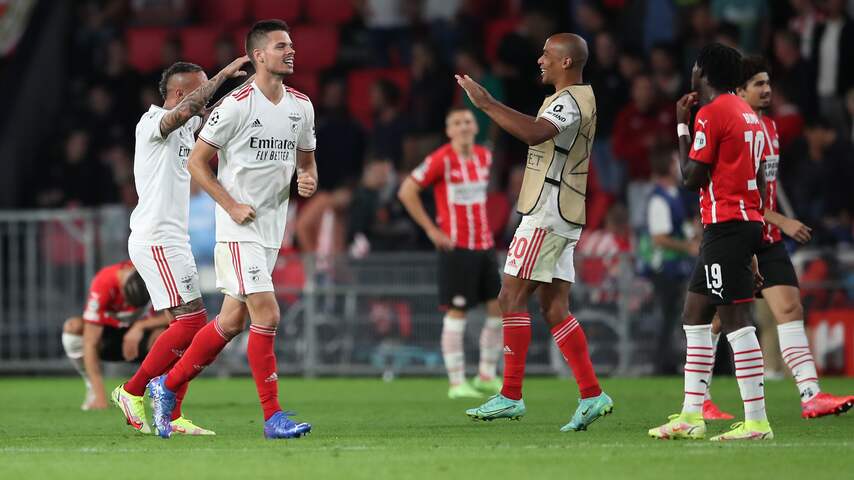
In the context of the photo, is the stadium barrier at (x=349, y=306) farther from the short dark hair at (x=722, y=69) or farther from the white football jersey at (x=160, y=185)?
the short dark hair at (x=722, y=69)

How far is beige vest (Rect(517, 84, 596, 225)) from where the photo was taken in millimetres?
9047

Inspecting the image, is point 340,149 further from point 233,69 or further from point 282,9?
point 233,69

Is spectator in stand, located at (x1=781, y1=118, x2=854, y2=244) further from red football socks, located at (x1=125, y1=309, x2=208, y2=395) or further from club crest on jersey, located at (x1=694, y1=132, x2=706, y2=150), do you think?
red football socks, located at (x1=125, y1=309, x2=208, y2=395)

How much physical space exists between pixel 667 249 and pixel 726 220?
7498 millimetres

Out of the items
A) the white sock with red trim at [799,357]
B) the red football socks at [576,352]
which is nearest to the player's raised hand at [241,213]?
the red football socks at [576,352]

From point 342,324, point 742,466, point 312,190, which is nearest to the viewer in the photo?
point 742,466

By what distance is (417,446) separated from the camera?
8.12 m

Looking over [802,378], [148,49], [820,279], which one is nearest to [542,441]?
[802,378]

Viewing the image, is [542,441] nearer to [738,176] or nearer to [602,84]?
[738,176]

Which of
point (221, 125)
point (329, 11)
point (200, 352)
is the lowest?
point (200, 352)

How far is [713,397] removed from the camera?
12.5 meters

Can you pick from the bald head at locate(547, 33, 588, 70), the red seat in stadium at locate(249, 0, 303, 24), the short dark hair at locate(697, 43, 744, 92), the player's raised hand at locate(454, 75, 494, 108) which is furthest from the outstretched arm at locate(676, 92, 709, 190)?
the red seat in stadium at locate(249, 0, 303, 24)

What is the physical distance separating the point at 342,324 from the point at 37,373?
12.4 feet

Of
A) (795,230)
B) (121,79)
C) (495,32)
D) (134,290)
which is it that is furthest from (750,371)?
(121,79)
